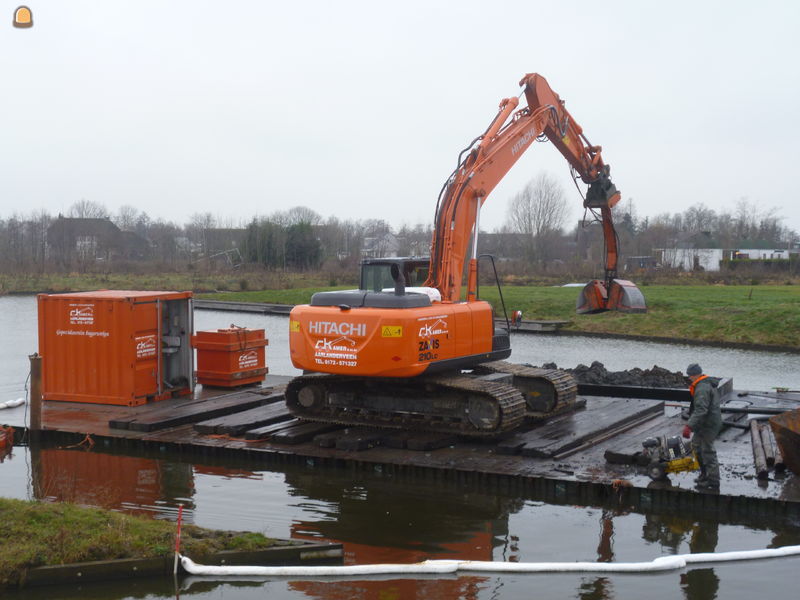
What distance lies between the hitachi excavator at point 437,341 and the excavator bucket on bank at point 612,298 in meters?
3.07

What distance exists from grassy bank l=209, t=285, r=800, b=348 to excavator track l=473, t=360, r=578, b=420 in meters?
18.3

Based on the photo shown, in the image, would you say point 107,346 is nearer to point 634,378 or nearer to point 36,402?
point 36,402

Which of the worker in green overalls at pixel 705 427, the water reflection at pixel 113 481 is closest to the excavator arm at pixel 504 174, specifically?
the worker in green overalls at pixel 705 427

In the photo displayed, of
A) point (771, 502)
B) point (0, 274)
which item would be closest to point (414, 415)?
point (771, 502)

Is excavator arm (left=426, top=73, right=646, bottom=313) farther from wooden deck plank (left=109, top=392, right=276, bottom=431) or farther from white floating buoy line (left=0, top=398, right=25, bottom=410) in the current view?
white floating buoy line (left=0, top=398, right=25, bottom=410)

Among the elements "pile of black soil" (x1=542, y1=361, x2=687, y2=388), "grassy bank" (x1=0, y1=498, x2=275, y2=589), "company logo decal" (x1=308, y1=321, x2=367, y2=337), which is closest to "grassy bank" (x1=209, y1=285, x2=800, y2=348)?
"pile of black soil" (x1=542, y1=361, x2=687, y2=388)

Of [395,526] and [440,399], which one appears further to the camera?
[440,399]

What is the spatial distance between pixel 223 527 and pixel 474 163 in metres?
7.11

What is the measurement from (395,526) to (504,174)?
269 inches

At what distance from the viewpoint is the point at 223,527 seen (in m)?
9.20

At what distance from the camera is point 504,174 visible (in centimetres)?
1427

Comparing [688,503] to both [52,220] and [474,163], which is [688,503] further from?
[52,220]

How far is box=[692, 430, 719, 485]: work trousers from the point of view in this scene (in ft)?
32.6

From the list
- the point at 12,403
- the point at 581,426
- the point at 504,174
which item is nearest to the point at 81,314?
the point at 12,403
